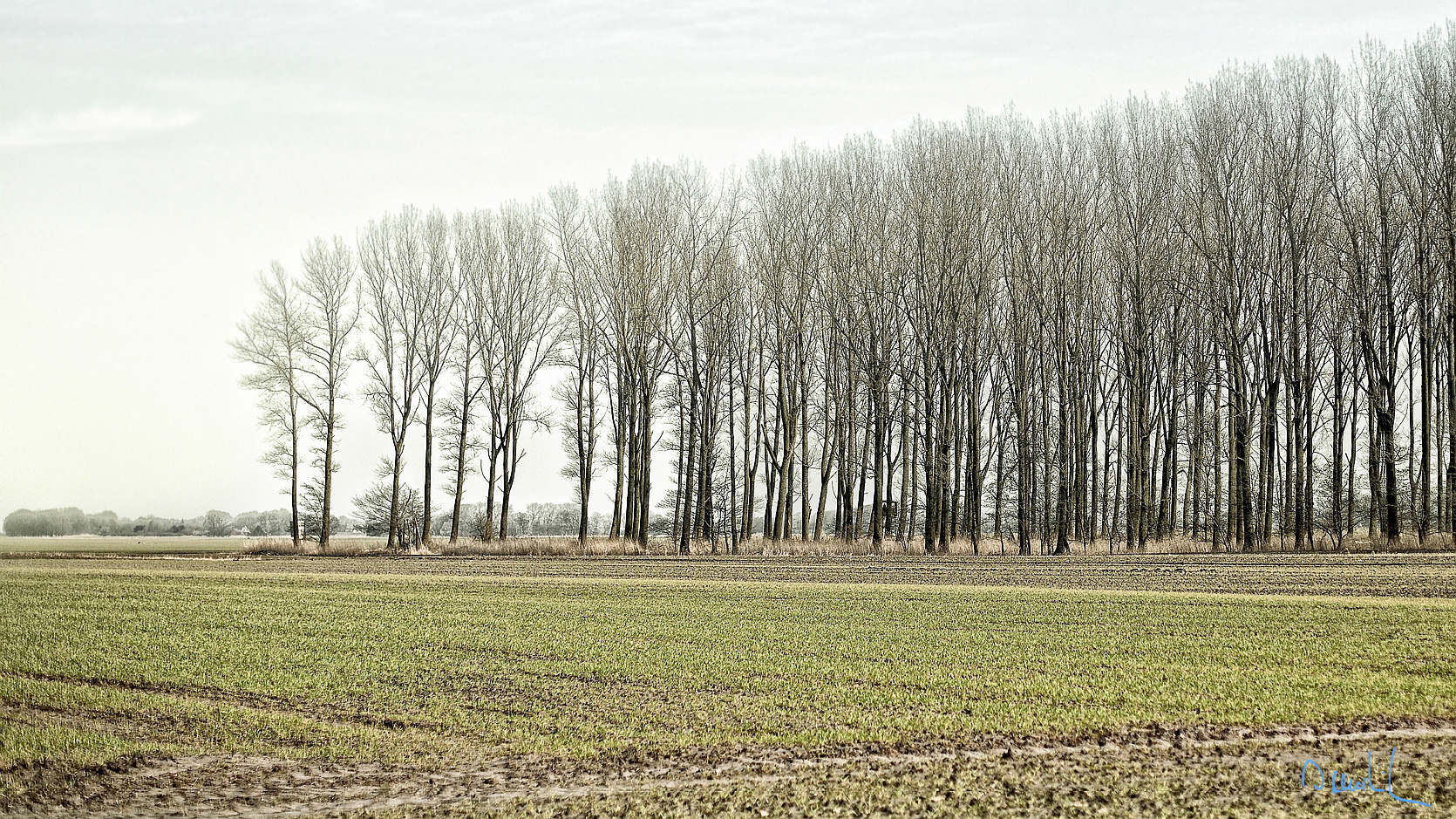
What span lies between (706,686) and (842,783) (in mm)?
2884

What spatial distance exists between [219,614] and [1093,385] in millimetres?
28648

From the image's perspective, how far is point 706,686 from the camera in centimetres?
869

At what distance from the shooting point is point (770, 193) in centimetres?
3634

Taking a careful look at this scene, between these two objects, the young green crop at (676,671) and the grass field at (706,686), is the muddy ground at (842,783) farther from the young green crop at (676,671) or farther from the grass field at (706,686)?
the young green crop at (676,671)

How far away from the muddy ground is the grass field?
0.04m

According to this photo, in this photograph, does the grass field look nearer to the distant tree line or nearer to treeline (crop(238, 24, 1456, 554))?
the distant tree line

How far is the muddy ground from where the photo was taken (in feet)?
18.1
